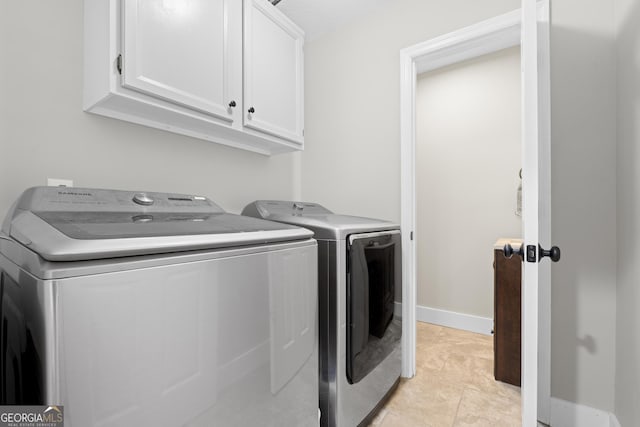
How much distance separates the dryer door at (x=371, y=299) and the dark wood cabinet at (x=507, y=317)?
68cm

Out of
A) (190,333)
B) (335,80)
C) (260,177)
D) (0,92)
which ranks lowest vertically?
(190,333)

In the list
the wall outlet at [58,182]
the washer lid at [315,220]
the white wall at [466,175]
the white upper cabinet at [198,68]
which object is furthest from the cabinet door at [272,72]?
the white wall at [466,175]

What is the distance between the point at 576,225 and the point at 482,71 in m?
1.91

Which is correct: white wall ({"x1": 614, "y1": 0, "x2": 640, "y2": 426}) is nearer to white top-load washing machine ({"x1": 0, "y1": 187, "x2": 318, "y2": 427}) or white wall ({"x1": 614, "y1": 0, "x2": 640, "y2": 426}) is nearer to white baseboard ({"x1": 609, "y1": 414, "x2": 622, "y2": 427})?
white baseboard ({"x1": 609, "y1": 414, "x2": 622, "y2": 427})

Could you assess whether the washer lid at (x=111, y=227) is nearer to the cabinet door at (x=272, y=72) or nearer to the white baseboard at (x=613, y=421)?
the cabinet door at (x=272, y=72)

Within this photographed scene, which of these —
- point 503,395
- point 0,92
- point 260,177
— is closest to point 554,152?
point 503,395

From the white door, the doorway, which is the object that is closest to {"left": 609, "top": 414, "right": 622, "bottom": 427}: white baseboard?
the white door

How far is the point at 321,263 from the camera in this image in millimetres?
1339

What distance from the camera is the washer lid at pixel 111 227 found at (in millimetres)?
602

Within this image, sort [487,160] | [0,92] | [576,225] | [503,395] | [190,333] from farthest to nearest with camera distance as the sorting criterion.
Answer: [487,160]
[503,395]
[576,225]
[0,92]
[190,333]

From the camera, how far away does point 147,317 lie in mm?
644

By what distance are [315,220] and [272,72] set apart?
95cm

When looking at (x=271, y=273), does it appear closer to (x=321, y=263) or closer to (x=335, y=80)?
(x=321, y=263)

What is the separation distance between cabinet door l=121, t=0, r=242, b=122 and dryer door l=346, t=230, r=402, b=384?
97 centimetres
